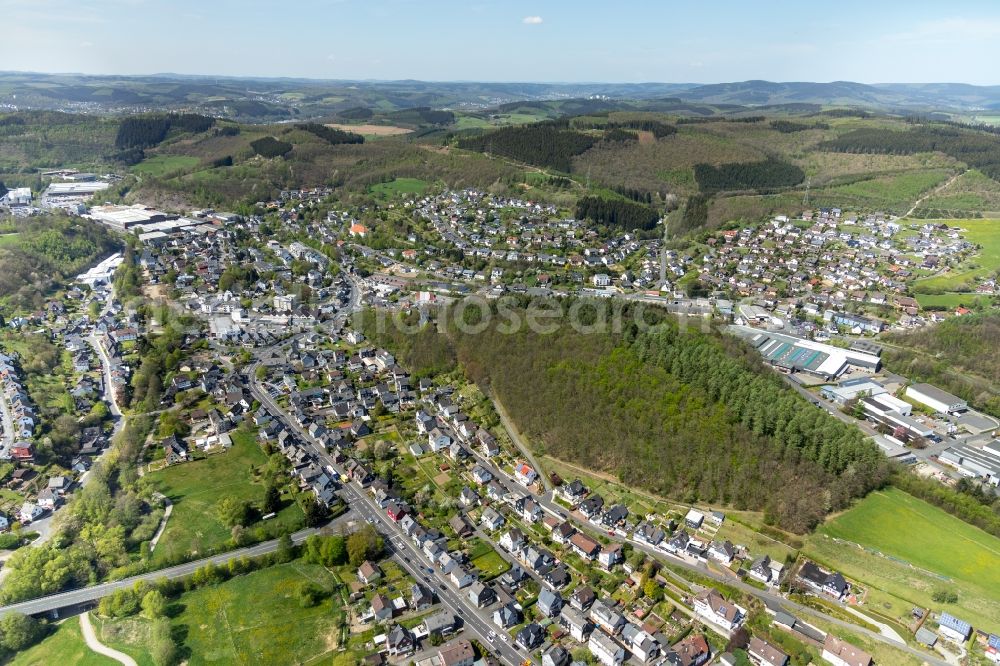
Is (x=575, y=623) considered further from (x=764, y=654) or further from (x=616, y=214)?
(x=616, y=214)

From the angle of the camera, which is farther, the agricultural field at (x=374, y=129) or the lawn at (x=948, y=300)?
the agricultural field at (x=374, y=129)

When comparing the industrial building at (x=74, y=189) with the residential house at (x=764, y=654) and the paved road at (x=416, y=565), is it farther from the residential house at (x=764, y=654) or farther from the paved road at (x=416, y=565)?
the residential house at (x=764, y=654)

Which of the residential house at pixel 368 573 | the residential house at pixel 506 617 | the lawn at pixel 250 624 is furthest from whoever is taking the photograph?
the residential house at pixel 368 573

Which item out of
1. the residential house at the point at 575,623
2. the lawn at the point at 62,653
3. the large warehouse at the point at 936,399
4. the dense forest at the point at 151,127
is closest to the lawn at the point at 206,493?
the lawn at the point at 62,653

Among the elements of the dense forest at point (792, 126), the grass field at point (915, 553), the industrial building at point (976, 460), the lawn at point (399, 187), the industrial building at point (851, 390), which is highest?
the dense forest at point (792, 126)

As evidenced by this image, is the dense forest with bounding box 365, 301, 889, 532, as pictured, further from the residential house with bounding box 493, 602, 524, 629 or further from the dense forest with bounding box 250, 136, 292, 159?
the dense forest with bounding box 250, 136, 292, 159

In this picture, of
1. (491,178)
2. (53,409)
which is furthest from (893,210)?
(53,409)

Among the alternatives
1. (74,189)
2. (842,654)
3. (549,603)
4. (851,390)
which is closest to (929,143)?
(851,390)
